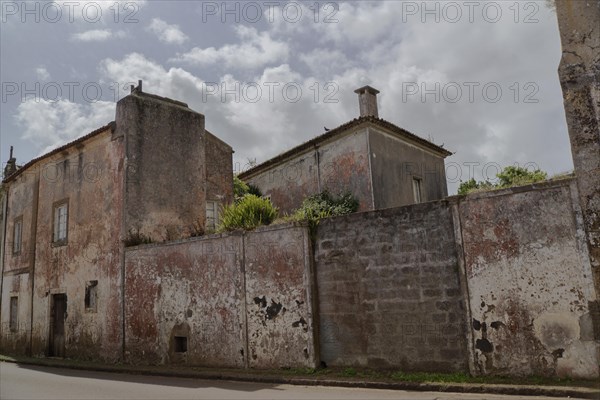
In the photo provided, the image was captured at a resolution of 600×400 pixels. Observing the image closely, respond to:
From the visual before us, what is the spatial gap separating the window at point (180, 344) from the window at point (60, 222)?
7004 millimetres

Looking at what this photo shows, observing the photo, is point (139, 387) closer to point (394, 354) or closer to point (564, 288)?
point (394, 354)

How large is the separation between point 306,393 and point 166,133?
1064 centimetres

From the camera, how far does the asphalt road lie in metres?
8.07

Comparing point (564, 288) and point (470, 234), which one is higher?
point (470, 234)

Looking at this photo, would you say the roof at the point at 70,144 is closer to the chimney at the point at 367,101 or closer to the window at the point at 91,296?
the window at the point at 91,296

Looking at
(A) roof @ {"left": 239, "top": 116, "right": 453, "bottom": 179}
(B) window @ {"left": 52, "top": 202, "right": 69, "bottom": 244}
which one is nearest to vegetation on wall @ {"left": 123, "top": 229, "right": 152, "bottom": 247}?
(B) window @ {"left": 52, "top": 202, "right": 69, "bottom": 244}

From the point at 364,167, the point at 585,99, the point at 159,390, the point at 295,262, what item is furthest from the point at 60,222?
the point at 585,99

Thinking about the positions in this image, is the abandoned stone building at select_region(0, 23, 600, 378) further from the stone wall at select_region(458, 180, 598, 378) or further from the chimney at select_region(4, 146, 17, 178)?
the chimney at select_region(4, 146, 17, 178)

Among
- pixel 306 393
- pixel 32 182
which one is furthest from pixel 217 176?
pixel 306 393

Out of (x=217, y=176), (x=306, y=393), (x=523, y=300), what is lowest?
(x=306, y=393)

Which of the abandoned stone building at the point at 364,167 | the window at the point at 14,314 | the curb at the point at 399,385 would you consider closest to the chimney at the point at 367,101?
the abandoned stone building at the point at 364,167

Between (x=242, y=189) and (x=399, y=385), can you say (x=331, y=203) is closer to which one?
(x=242, y=189)

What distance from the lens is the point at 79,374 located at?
1238cm

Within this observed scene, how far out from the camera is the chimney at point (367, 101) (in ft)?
66.1
